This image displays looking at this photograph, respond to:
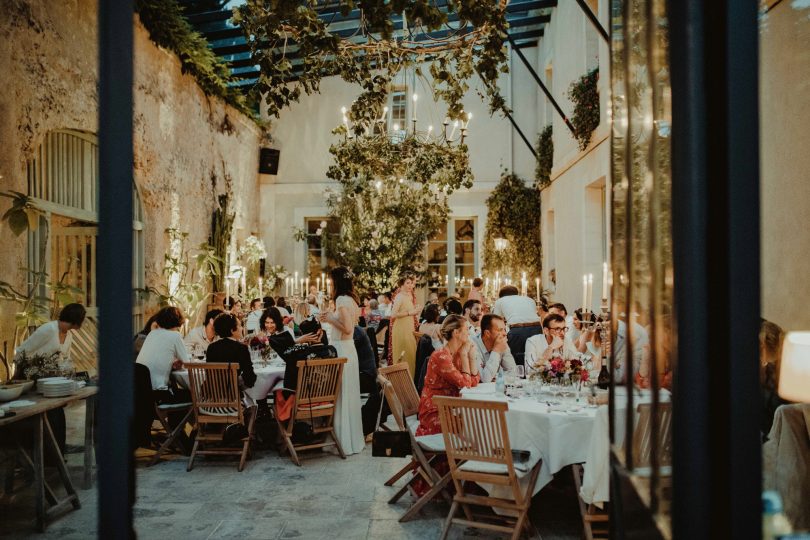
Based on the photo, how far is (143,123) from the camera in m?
8.55

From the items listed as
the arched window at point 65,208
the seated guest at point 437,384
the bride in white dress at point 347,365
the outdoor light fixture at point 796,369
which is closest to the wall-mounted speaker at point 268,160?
the arched window at point 65,208

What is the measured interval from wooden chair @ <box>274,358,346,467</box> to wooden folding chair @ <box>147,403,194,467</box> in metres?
0.77

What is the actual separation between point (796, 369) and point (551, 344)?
304 cm

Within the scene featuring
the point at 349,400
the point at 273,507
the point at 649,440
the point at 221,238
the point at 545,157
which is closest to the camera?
the point at 649,440

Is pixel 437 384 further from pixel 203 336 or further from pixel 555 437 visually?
pixel 203 336

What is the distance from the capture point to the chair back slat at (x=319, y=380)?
5.25 meters

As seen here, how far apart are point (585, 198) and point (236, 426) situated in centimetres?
629

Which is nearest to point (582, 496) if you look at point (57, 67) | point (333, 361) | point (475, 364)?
point (475, 364)

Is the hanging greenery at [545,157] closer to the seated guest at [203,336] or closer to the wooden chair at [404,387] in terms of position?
the seated guest at [203,336]

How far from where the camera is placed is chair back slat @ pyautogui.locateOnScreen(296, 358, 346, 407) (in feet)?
17.2

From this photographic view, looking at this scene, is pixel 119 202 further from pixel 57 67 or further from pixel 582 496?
pixel 57 67

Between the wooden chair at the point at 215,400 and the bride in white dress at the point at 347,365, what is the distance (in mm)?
826

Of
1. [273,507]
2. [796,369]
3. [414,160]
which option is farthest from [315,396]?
[796,369]

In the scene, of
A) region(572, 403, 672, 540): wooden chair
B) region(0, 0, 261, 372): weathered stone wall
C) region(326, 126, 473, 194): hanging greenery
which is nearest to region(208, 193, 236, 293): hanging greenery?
region(0, 0, 261, 372): weathered stone wall
